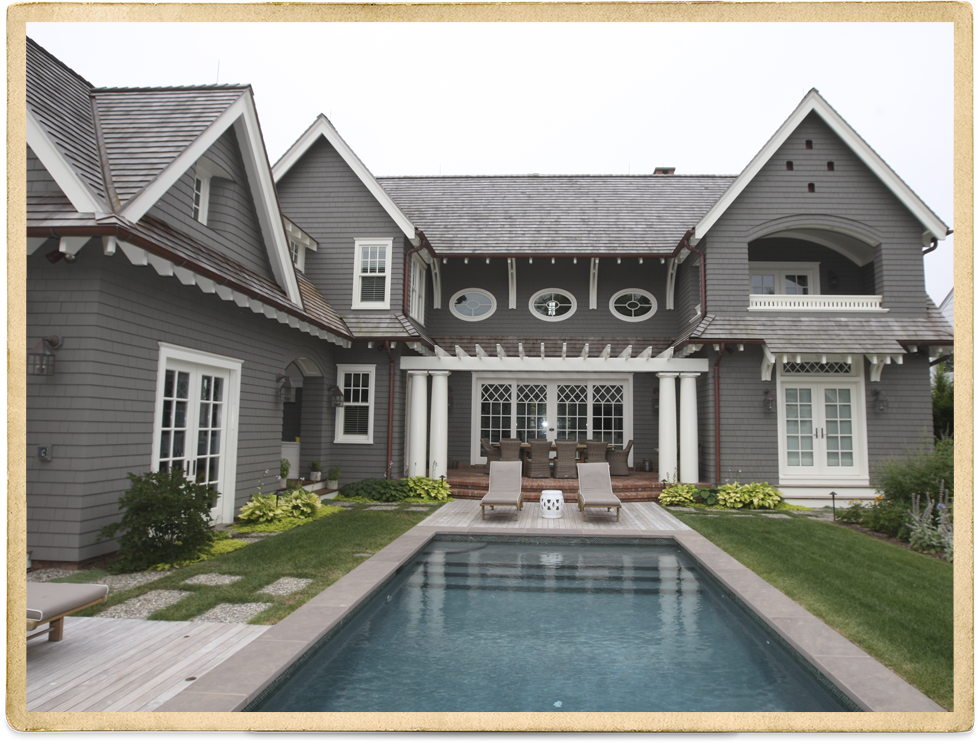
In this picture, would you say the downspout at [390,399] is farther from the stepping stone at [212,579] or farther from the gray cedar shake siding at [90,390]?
the stepping stone at [212,579]

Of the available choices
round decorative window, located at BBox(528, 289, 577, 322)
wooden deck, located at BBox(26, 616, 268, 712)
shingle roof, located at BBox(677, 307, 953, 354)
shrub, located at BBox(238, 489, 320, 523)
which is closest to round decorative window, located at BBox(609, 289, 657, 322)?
round decorative window, located at BBox(528, 289, 577, 322)

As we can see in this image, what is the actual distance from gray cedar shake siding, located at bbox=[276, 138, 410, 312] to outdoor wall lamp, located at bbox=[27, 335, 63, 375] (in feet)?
23.5

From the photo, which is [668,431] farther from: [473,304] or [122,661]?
[122,661]

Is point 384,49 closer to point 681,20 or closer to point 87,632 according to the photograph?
point 681,20

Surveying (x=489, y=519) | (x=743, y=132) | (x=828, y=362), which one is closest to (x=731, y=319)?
(x=828, y=362)

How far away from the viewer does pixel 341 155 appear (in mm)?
12750

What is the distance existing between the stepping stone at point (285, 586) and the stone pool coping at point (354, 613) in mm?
339

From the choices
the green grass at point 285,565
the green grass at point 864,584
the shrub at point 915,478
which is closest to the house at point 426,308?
the green grass at point 285,565

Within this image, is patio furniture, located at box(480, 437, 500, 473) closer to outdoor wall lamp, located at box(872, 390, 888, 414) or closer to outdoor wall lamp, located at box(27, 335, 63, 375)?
outdoor wall lamp, located at box(872, 390, 888, 414)

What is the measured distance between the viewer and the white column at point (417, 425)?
12.5 m

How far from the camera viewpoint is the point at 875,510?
9055mm

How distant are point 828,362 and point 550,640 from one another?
33.9ft

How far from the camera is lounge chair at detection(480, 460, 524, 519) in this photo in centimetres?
976

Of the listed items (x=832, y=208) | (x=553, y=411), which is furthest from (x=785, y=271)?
(x=553, y=411)
